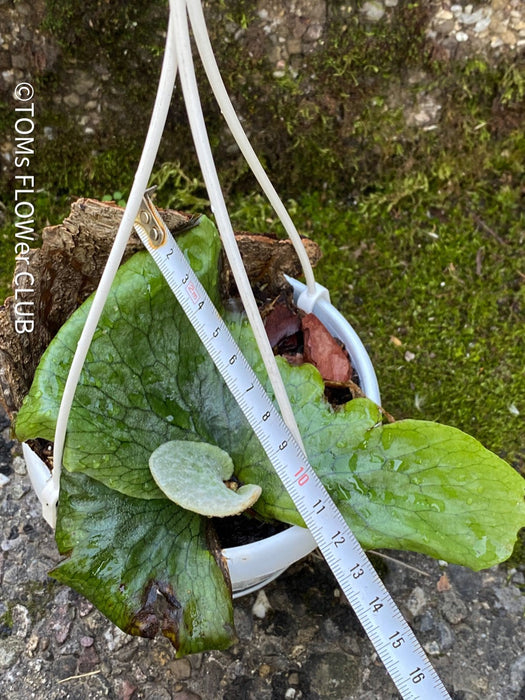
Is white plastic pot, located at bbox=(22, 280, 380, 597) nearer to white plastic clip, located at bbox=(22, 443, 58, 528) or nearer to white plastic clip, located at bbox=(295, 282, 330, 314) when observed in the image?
white plastic clip, located at bbox=(22, 443, 58, 528)

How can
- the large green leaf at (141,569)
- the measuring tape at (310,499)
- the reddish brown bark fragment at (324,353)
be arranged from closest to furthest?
the measuring tape at (310,499) < the large green leaf at (141,569) < the reddish brown bark fragment at (324,353)

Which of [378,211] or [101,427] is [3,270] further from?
[378,211]

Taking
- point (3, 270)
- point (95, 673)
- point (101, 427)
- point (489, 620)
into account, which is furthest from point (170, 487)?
point (3, 270)

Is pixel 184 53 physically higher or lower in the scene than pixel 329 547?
higher

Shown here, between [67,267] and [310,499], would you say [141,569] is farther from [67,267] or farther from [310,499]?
[67,267]

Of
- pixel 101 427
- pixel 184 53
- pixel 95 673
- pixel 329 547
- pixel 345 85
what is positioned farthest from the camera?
pixel 345 85

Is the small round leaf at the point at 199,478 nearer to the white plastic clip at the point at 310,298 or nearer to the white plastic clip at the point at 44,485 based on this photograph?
the white plastic clip at the point at 44,485

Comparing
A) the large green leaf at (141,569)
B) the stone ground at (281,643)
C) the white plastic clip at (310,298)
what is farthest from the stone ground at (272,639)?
the white plastic clip at (310,298)
